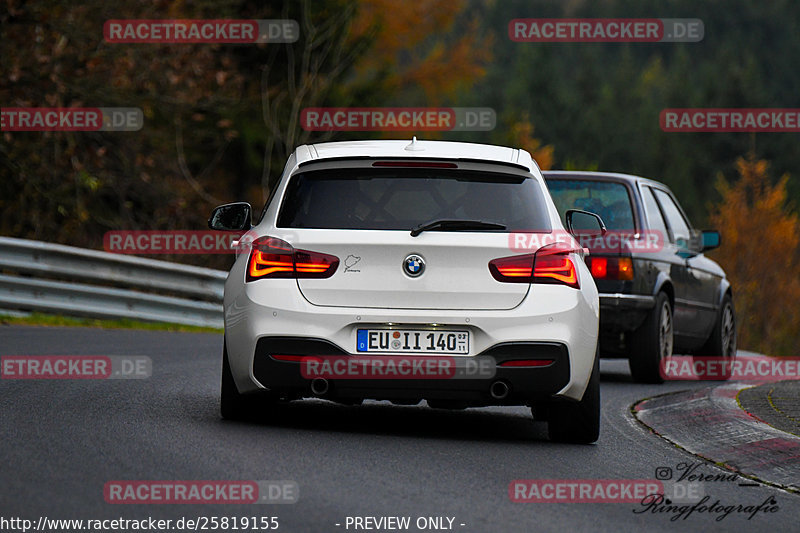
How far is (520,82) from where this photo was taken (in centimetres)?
9812

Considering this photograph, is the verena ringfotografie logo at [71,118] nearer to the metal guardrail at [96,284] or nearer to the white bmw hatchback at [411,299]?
the metal guardrail at [96,284]

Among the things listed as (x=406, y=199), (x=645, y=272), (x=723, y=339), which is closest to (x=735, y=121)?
(x=723, y=339)

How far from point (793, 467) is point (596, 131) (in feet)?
308

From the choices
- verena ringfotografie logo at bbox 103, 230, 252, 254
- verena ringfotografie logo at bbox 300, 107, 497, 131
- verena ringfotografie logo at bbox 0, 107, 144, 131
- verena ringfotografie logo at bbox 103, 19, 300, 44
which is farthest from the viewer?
verena ringfotografie logo at bbox 300, 107, 497, 131

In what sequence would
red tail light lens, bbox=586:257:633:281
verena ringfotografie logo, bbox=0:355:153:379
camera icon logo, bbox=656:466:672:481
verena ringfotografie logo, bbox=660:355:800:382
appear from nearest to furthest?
camera icon logo, bbox=656:466:672:481
verena ringfotografie logo, bbox=0:355:153:379
red tail light lens, bbox=586:257:633:281
verena ringfotografie logo, bbox=660:355:800:382

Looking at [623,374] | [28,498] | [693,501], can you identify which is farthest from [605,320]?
[28,498]

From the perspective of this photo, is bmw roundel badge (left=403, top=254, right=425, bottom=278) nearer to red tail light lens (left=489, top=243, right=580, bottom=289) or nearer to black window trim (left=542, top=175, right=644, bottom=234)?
red tail light lens (left=489, top=243, right=580, bottom=289)

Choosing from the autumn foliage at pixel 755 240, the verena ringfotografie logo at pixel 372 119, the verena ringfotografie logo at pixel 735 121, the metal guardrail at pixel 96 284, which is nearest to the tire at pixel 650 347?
the metal guardrail at pixel 96 284

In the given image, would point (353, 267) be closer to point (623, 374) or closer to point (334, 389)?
point (334, 389)

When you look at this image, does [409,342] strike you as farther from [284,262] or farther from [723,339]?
[723,339]

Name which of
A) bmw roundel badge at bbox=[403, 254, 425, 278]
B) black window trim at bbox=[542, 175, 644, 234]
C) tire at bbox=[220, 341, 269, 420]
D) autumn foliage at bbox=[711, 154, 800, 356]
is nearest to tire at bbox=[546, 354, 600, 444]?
bmw roundel badge at bbox=[403, 254, 425, 278]

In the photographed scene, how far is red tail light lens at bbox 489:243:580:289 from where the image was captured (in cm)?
735

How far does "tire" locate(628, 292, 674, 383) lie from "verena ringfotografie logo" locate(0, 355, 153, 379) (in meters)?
4.38

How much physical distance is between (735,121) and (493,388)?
85891 millimetres
